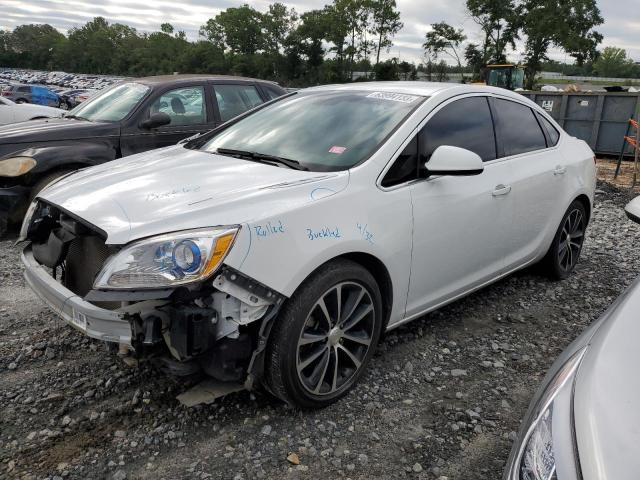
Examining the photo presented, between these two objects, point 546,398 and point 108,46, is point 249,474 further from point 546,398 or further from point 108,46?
point 108,46

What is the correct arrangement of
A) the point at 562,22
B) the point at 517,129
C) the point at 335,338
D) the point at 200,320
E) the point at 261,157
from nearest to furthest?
the point at 200,320 → the point at 335,338 → the point at 261,157 → the point at 517,129 → the point at 562,22

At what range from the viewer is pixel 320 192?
262cm

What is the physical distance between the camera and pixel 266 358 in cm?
246

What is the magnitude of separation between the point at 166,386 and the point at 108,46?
12514 cm

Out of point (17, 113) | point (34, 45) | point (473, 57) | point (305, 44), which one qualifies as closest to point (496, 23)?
point (473, 57)

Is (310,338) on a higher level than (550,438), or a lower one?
lower

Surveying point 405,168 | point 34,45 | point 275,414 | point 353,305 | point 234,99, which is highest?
point 34,45

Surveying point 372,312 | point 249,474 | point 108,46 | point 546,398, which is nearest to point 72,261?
point 249,474

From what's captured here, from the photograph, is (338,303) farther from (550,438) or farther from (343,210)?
(550,438)

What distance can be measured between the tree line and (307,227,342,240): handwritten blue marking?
43.2 metres

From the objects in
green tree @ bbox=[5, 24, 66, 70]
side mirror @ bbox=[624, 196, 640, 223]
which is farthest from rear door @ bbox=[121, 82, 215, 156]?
green tree @ bbox=[5, 24, 66, 70]

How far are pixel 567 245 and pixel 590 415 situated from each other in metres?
3.58

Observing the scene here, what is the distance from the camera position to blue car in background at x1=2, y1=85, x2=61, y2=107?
27830mm

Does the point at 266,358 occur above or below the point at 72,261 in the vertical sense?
below
